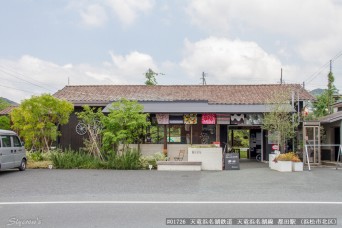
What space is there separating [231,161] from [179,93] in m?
8.66

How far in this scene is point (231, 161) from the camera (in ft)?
54.3

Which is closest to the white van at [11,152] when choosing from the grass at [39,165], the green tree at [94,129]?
the grass at [39,165]

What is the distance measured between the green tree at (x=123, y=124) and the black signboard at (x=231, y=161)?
13.7ft

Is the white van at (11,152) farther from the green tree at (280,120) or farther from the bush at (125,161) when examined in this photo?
the green tree at (280,120)

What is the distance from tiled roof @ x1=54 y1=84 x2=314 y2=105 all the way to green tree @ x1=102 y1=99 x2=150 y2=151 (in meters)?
4.23

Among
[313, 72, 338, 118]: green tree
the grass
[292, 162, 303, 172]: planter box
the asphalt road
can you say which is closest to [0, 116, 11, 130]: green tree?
the grass

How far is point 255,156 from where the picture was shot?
24.1m

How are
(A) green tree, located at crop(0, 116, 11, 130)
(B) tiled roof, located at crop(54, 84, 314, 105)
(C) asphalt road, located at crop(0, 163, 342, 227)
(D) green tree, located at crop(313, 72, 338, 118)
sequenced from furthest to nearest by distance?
(D) green tree, located at crop(313, 72, 338, 118)
(A) green tree, located at crop(0, 116, 11, 130)
(B) tiled roof, located at crop(54, 84, 314, 105)
(C) asphalt road, located at crop(0, 163, 342, 227)

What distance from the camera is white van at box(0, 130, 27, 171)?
14125 mm

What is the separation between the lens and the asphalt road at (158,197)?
733cm

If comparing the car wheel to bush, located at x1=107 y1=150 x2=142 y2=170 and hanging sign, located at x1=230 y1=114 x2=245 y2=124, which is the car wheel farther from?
hanging sign, located at x1=230 y1=114 x2=245 y2=124

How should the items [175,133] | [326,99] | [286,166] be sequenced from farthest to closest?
[326,99] < [175,133] < [286,166]

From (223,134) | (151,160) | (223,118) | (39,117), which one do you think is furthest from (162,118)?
(39,117)

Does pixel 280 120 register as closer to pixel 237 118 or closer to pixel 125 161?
pixel 237 118
